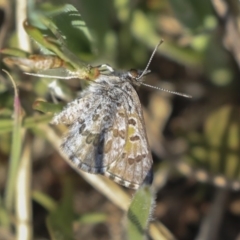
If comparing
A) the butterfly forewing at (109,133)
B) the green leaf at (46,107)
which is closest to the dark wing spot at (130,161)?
Result: the butterfly forewing at (109,133)

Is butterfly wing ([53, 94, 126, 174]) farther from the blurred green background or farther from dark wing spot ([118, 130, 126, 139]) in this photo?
the blurred green background

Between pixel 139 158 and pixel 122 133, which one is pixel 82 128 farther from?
pixel 139 158

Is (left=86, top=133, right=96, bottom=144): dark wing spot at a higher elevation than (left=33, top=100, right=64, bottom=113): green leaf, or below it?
below

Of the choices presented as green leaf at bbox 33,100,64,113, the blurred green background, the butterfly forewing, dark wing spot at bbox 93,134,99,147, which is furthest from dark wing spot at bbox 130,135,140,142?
the blurred green background

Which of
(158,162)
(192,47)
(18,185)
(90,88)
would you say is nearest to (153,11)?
(192,47)

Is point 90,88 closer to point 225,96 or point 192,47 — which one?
point 192,47

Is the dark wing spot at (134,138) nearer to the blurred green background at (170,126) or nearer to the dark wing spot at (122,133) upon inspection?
the dark wing spot at (122,133)

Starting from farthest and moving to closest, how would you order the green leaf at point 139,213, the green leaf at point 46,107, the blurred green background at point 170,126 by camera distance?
the blurred green background at point 170,126 → the green leaf at point 46,107 → the green leaf at point 139,213

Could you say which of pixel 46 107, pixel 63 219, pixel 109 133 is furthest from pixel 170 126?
pixel 46 107
